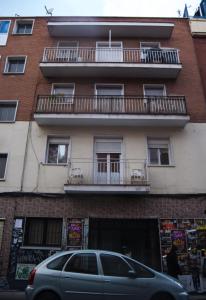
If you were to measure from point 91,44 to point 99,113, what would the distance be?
17.7 ft

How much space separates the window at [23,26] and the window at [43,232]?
10.9 m

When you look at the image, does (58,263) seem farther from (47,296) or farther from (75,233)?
(75,233)

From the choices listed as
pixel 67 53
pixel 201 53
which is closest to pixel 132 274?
pixel 67 53

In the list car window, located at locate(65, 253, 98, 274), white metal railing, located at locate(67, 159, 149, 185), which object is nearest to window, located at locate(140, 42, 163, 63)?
white metal railing, located at locate(67, 159, 149, 185)

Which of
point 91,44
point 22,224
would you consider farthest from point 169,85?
point 22,224

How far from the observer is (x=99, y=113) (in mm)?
11641

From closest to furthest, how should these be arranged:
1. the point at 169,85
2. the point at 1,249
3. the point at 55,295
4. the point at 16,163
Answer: the point at 55,295 → the point at 1,249 → the point at 16,163 → the point at 169,85

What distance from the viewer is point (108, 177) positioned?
11047 millimetres

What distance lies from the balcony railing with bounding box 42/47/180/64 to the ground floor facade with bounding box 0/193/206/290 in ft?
22.9

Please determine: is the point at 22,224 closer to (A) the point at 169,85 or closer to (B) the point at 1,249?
(B) the point at 1,249

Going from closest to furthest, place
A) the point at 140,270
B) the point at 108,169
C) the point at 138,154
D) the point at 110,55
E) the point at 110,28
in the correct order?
the point at 140,270 → the point at 108,169 → the point at 138,154 → the point at 110,55 → the point at 110,28

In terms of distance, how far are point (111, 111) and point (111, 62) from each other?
107 inches

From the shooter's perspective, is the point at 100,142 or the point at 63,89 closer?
the point at 100,142

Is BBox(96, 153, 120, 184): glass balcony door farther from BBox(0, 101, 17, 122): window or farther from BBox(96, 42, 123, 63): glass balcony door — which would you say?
BBox(96, 42, 123, 63): glass balcony door
